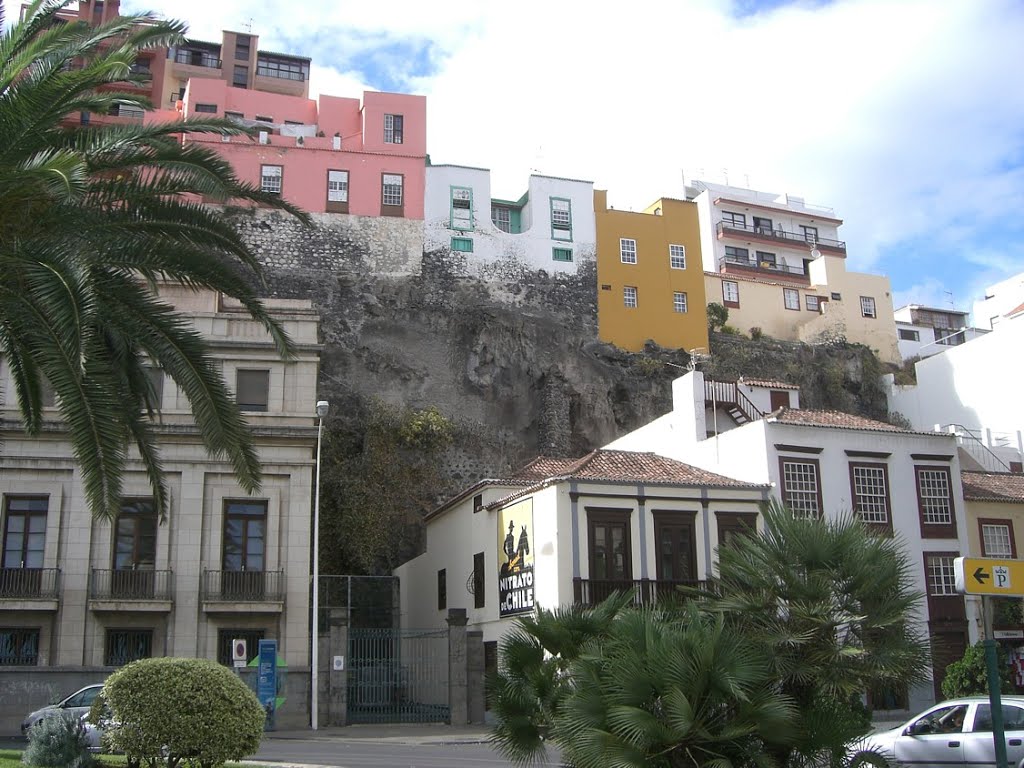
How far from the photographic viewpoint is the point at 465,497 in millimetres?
37625

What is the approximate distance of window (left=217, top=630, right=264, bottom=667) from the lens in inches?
→ 1255

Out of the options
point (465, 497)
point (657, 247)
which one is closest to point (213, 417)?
point (465, 497)

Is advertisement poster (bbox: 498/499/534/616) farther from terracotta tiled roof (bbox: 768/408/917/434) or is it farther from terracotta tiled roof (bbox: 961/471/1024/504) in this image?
terracotta tiled roof (bbox: 961/471/1024/504)

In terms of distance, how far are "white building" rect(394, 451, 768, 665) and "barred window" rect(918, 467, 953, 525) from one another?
21.0ft

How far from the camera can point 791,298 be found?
6769cm

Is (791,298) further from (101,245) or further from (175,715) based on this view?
(175,715)

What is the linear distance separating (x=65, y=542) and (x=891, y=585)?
25619 mm

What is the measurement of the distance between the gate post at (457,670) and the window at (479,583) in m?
3.32

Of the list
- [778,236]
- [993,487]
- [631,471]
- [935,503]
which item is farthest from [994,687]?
[778,236]

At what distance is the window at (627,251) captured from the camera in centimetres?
5888

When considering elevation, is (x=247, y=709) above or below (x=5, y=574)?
below

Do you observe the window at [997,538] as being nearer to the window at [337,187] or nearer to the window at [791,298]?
the window at [791,298]

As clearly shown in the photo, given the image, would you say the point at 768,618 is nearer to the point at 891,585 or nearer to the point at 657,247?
the point at 891,585

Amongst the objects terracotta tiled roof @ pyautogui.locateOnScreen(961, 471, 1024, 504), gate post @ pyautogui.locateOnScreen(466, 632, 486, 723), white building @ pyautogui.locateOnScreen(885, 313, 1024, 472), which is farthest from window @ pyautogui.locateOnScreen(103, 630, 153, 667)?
white building @ pyautogui.locateOnScreen(885, 313, 1024, 472)
